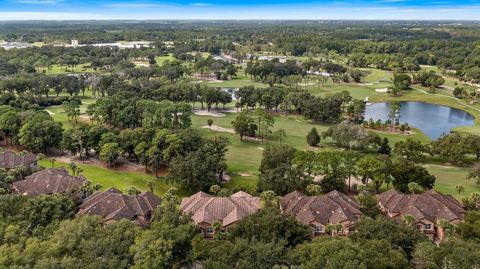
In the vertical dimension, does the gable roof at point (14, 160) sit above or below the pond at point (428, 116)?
above

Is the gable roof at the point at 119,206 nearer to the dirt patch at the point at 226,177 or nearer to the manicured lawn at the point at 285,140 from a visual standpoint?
the manicured lawn at the point at 285,140

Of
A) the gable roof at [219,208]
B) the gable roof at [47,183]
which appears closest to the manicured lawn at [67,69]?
the gable roof at [47,183]

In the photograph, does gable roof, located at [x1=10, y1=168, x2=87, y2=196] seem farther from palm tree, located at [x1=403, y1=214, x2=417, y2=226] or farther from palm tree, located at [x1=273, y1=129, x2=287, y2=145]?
palm tree, located at [x1=273, y1=129, x2=287, y2=145]

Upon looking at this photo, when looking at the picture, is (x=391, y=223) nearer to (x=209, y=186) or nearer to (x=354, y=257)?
(x=354, y=257)

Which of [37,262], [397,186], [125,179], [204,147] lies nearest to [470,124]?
[397,186]

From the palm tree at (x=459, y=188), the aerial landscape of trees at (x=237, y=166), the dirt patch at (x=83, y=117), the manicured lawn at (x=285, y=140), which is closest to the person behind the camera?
the aerial landscape of trees at (x=237, y=166)

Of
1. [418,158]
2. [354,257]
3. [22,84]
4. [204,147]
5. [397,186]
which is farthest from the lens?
[22,84]

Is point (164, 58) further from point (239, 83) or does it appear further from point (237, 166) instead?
point (237, 166)

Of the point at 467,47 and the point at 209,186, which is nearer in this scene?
the point at 209,186
